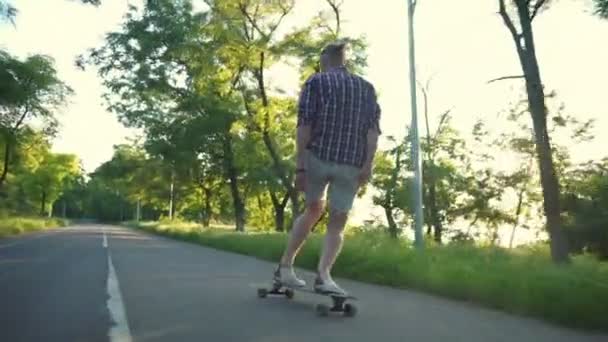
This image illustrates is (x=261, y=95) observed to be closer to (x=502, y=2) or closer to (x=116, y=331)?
(x=502, y=2)

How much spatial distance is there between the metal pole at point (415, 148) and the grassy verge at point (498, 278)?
1.19 metres

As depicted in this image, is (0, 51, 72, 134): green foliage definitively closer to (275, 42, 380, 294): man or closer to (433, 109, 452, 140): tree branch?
(433, 109, 452, 140): tree branch

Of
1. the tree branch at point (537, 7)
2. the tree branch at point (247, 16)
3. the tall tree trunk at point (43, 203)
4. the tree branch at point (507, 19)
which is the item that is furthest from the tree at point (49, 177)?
the tree branch at point (537, 7)

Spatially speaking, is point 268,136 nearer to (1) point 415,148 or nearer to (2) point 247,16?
(2) point 247,16

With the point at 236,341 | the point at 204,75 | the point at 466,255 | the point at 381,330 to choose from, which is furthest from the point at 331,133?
the point at 204,75

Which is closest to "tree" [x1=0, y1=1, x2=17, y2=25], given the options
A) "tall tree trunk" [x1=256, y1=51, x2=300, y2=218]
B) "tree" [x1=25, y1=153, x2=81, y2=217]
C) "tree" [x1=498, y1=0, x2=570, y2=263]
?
"tree" [x1=498, y1=0, x2=570, y2=263]

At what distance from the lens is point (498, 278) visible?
23.1ft

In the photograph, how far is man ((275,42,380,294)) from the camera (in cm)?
564

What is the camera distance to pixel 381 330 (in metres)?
4.79

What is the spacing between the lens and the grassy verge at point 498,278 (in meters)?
5.73

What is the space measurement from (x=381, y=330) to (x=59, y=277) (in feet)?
18.2

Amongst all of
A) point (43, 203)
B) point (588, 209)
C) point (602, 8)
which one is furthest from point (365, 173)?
point (43, 203)

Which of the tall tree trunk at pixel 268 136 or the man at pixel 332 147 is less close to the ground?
the tall tree trunk at pixel 268 136

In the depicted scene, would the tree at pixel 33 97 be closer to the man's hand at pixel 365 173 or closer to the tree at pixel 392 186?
the tree at pixel 392 186
